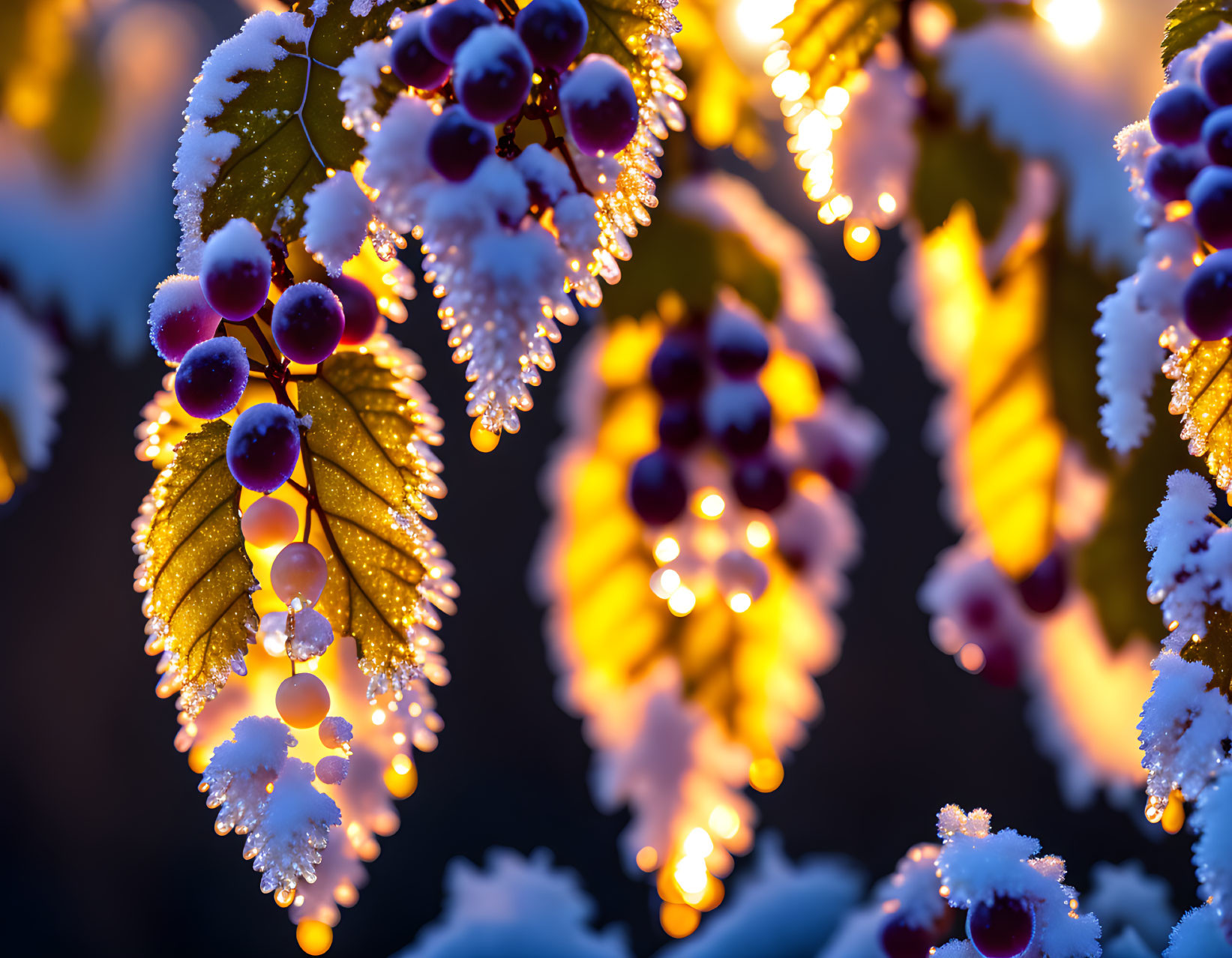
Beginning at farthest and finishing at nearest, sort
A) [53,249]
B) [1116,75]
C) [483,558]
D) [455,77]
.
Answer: [483,558]
[53,249]
[1116,75]
[455,77]

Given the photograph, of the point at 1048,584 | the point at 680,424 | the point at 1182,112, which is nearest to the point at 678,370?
the point at 680,424

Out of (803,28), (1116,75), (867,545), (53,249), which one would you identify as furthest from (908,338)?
(53,249)

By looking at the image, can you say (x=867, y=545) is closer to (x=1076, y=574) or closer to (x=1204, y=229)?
(x=1076, y=574)

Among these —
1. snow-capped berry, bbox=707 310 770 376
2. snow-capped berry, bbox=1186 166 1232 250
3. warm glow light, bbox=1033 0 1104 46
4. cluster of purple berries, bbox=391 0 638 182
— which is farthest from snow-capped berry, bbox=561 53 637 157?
warm glow light, bbox=1033 0 1104 46

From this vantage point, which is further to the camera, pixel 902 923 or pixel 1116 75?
pixel 1116 75

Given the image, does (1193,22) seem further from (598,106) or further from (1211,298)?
(598,106)

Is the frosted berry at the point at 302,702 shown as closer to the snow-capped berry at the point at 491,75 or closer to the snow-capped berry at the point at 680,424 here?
the snow-capped berry at the point at 491,75

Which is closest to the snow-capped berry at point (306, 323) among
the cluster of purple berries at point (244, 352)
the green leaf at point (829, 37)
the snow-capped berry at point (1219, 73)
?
the cluster of purple berries at point (244, 352)
